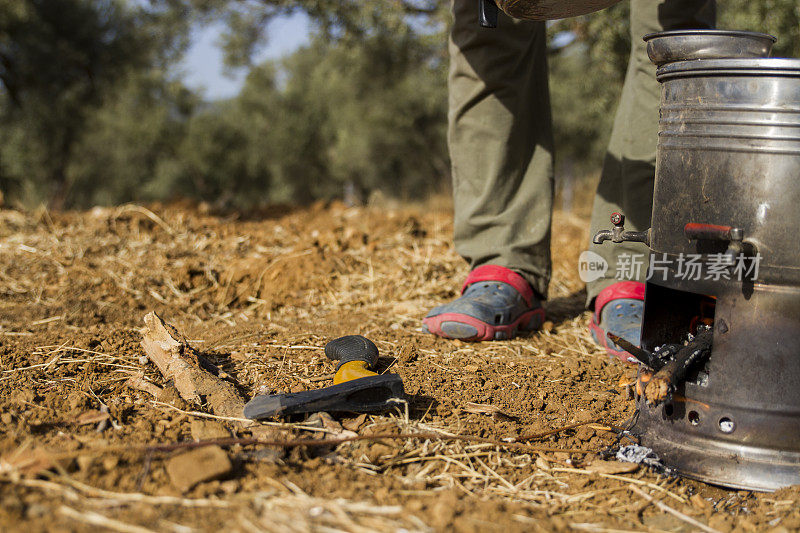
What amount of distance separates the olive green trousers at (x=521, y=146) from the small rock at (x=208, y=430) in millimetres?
1534

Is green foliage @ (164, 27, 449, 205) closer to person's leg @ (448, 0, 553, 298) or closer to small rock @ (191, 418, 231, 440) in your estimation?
person's leg @ (448, 0, 553, 298)

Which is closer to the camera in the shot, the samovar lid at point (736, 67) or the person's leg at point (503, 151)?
the samovar lid at point (736, 67)

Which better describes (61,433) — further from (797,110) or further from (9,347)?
(797,110)

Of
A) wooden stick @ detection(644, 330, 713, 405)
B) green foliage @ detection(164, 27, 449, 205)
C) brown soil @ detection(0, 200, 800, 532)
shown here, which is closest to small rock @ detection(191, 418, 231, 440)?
brown soil @ detection(0, 200, 800, 532)

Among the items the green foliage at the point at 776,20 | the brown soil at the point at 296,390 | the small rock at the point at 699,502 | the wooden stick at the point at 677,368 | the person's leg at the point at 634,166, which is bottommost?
the small rock at the point at 699,502

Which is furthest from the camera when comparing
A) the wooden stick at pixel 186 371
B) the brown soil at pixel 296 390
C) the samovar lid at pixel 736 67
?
the wooden stick at pixel 186 371

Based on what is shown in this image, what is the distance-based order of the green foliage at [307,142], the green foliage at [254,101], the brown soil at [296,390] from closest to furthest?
the brown soil at [296,390] < the green foliage at [254,101] < the green foliage at [307,142]

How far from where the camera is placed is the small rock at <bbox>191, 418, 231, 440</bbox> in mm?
1570

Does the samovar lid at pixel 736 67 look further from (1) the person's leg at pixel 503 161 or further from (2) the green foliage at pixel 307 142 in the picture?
(2) the green foliage at pixel 307 142

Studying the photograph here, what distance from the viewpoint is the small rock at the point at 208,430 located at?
1570mm

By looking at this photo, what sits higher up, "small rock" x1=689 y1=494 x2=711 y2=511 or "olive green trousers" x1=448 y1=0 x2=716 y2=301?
"olive green trousers" x1=448 y1=0 x2=716 y2=301

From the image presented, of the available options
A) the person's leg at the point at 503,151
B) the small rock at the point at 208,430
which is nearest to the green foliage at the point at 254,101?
Answer: the person's leg at the point at 503,151

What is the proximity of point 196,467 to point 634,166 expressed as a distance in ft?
6.80

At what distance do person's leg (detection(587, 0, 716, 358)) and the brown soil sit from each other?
0.75 ft
